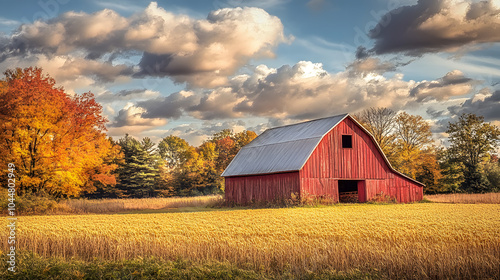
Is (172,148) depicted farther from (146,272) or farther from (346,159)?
(146,272)

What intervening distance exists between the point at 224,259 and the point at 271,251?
131 centimetres

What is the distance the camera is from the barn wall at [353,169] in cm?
3578

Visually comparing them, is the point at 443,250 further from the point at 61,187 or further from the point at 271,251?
the point at 61,187

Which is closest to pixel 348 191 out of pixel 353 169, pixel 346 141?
pixel 353 169

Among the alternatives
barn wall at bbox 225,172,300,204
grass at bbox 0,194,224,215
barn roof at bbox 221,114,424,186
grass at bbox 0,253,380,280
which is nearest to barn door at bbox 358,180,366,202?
barn roof at bbox 221,114,424,186

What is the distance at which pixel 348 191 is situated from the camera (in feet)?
142

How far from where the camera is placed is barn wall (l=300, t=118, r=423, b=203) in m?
35.8

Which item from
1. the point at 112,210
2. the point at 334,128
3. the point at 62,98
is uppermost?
the point at 62,98

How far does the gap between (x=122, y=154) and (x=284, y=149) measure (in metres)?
14.9

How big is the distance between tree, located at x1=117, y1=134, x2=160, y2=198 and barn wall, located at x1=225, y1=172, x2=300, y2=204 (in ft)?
79.9

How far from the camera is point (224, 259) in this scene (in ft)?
39.0

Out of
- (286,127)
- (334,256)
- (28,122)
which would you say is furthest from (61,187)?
(334,256)

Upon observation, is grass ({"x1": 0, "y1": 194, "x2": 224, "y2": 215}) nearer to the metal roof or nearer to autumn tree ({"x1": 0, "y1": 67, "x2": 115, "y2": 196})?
autumn tree ({"x1": 0, "y1": 67, "x2": 115, "y2": 196})

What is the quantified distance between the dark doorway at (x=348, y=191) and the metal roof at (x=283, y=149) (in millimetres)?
6075
